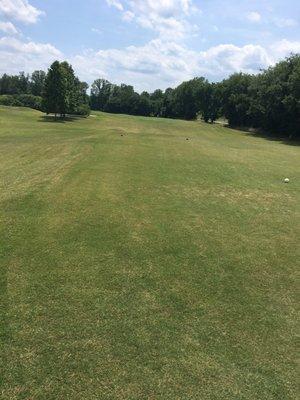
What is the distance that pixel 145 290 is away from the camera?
10500mm

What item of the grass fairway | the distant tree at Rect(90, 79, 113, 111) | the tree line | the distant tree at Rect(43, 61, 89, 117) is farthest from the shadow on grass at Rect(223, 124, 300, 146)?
the distant tree at Rect(90, 79, 113, 111)

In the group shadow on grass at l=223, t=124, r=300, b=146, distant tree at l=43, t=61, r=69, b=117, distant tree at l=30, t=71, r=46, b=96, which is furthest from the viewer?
distant tree at l=30, t=71, r=46, b=96

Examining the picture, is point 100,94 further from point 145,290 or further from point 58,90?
point 145,290

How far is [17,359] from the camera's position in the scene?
25.8 ft

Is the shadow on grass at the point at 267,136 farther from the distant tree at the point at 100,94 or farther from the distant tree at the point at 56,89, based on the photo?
the distant tree at the point at 100,94

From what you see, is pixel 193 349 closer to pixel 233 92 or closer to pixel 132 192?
pixel 132 192

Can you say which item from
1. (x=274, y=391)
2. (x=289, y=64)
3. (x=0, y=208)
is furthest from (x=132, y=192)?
(x=289, y=64)

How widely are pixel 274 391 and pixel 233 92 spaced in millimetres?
83729

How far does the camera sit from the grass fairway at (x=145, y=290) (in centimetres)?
768

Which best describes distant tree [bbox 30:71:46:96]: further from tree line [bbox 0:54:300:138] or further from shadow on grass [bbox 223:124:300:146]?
shadow on grass [bbox 223:124:300:146]

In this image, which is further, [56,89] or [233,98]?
[233,98]

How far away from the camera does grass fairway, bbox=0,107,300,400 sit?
7684mm

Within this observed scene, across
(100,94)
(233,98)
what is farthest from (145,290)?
(100,94)

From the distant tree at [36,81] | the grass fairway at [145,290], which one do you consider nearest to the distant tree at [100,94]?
the distant tree at [36,81]
